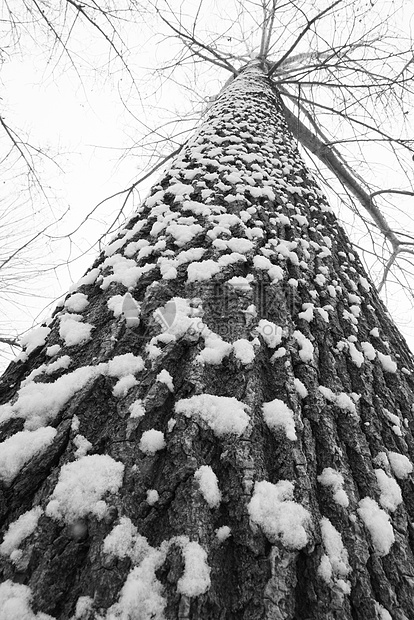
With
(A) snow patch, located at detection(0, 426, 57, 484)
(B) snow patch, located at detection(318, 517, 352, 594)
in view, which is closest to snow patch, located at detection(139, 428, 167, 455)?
(A) snow patch, located at detection(0, 426, 57, 484)

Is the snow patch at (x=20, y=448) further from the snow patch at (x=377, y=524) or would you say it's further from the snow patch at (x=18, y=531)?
the snow patch at (x=377, y=524)

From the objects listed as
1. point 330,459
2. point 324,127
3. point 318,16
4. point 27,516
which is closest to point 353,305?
point 330,459

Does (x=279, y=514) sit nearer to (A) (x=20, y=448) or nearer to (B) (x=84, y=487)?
(B) (x=84, y=487)

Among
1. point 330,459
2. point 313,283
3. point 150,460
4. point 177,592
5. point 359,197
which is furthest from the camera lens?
point 359,197

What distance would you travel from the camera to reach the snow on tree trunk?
567 mm

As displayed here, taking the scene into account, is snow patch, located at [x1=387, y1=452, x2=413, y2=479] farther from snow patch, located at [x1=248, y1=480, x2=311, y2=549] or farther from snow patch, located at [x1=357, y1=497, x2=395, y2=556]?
snow patch, located at [x1=248, y1=480, x2=311, y2=549]

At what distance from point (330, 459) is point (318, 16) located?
3071 millimetres

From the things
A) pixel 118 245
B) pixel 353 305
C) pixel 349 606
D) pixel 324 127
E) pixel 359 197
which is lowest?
pixel 349 606

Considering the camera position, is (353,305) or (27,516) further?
(353,305)

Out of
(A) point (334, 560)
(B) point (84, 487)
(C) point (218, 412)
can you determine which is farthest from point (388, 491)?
(B) point (84, 487)

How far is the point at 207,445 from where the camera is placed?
72cm

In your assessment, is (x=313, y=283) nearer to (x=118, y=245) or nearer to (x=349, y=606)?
(x=118, y=245)

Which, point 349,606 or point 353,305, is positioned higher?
point 353,305

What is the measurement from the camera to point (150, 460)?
686 millimetres
